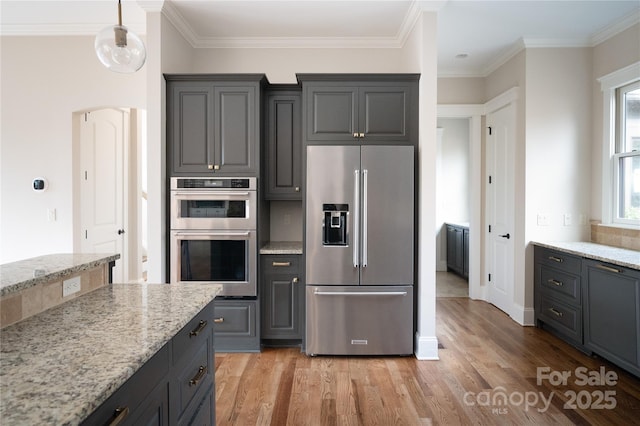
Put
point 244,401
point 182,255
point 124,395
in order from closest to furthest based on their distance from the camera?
point 124,395, point 244,401, point 182,255

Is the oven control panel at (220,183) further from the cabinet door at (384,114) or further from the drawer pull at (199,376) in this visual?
the drawer pull at (199,376)

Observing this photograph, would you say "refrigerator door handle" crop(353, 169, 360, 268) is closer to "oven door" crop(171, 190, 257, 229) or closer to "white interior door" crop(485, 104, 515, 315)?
"oven door" crop(171, 190, 257, 229)

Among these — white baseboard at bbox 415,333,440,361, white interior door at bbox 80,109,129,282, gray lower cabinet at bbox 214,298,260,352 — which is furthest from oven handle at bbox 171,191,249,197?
white baseboard at bbox 415,333,440,361

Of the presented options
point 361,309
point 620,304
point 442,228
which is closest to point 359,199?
point 361,309

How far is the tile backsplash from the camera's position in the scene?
3203mm

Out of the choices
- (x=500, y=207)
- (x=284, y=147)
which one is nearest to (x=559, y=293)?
(x=500, y=207)

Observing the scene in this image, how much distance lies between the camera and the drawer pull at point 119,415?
2.99 ft

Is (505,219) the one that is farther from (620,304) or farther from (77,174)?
A: (77,174)

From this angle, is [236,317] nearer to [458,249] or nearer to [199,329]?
[199,329]

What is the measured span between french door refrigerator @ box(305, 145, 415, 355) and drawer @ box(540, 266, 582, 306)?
1.43m

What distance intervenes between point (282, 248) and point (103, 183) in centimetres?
257

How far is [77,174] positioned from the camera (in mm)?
3727

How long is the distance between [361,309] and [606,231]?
2522 millimetres

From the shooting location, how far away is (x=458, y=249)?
615cm
